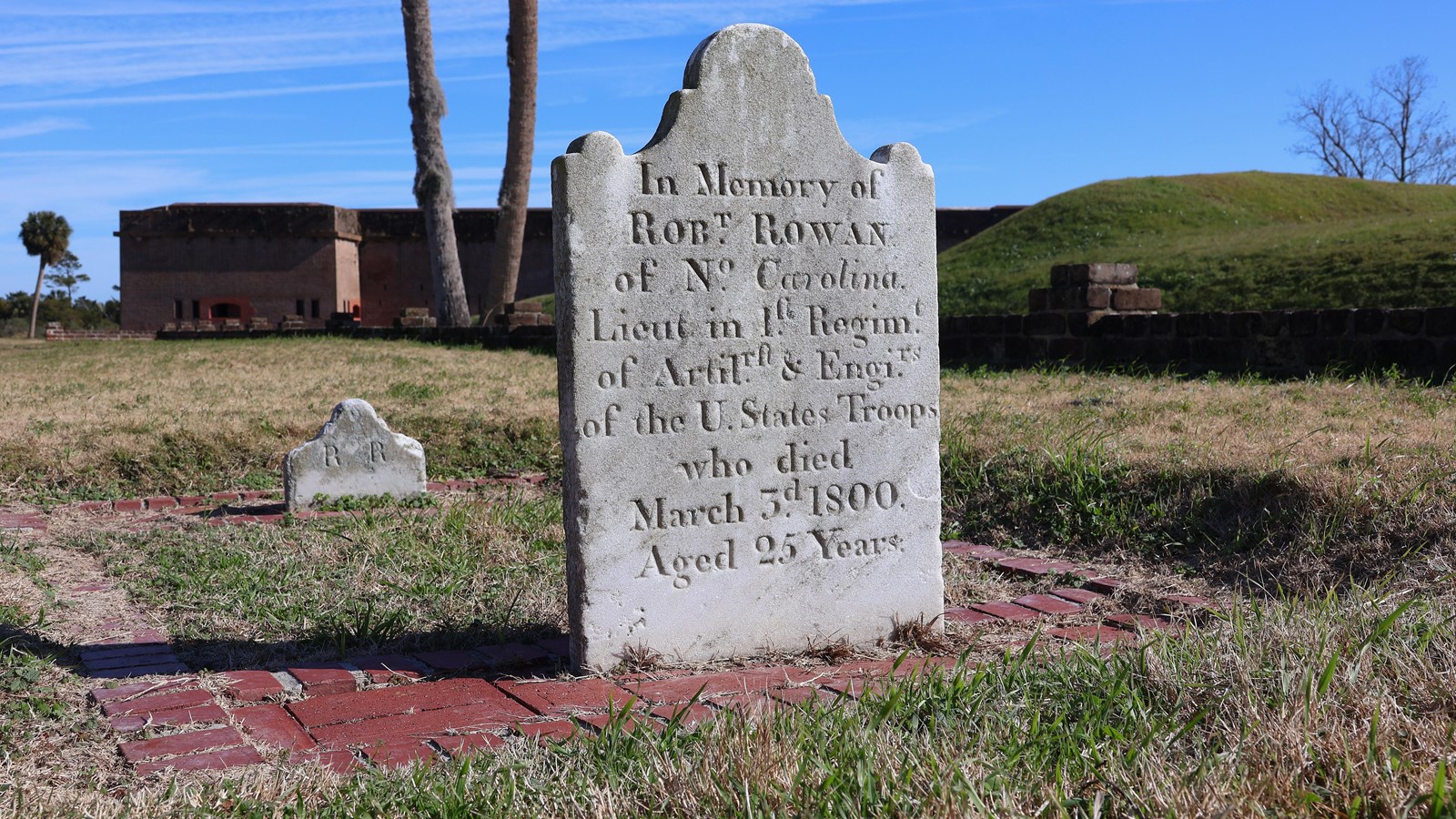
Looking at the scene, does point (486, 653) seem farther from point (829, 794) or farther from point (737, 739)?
point (829, 794)

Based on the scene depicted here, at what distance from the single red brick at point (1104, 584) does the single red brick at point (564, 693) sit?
81.8 inches

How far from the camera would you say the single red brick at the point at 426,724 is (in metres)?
3.05

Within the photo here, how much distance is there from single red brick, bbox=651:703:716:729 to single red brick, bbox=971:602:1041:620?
1.53m

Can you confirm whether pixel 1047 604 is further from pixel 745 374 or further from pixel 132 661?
pixel 132 661

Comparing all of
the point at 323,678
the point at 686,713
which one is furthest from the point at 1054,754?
the point at 323,678

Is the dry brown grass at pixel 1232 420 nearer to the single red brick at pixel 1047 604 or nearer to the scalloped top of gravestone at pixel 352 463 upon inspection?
the single red brick at pixel 1047 604

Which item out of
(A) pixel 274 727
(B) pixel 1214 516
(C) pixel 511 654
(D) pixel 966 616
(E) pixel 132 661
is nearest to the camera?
(A) pixel 274 727

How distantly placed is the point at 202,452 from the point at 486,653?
174 inches

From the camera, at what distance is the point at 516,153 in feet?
69.3

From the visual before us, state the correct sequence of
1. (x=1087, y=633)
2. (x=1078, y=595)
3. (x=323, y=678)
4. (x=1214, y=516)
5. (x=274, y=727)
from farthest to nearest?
(x=1214, y=516) < (x=1078, y=595) < (x=1087, y=633) < (x=323, y=678) < (x=274, y=727)

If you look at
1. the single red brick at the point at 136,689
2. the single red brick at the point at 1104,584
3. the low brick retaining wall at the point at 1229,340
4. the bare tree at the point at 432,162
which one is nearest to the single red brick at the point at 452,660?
the single red brick at the point at 136,689

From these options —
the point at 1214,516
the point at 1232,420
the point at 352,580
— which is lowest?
the point at 352,580

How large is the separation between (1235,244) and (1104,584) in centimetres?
1453

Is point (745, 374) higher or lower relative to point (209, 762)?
higher
